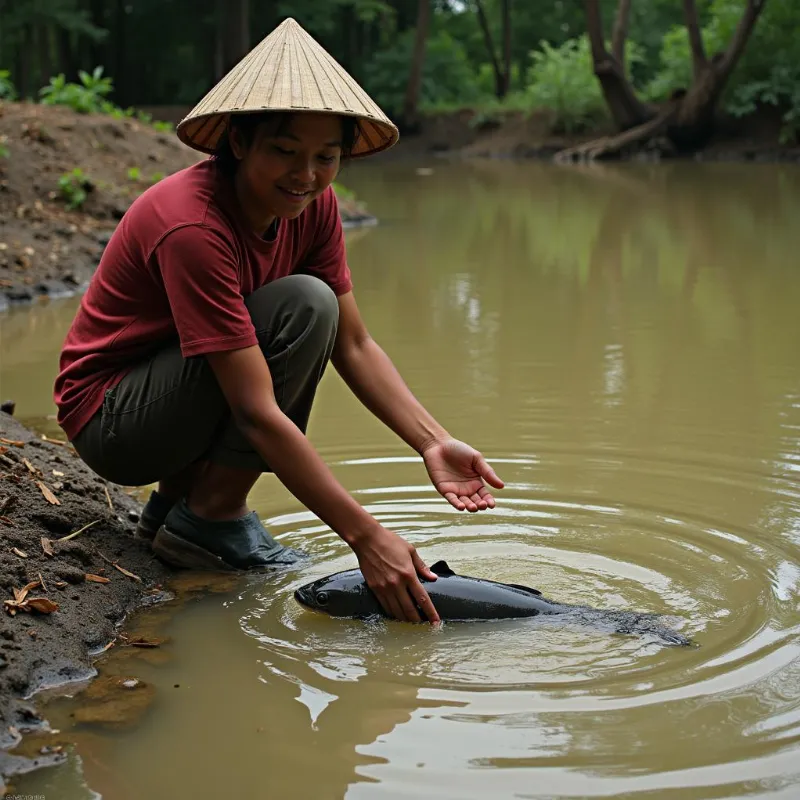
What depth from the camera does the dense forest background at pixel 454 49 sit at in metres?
23.3

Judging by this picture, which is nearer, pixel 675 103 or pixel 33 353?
pixel 33 353

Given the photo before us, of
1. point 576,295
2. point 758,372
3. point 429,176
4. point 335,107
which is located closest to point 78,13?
point 429,176

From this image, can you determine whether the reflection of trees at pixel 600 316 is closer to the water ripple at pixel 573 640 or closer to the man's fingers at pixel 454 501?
the water ripple at pixel 573 640

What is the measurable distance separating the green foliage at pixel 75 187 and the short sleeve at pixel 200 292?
278 inches

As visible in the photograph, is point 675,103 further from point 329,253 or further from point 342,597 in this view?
point 342,597

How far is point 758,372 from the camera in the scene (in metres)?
5.72

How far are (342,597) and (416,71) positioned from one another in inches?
1024

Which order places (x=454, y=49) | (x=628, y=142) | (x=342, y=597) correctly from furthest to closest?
(x=454, y=49) → (x=628, y=142) → (x=342, y=597)

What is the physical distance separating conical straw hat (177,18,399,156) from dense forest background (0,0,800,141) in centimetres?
1739

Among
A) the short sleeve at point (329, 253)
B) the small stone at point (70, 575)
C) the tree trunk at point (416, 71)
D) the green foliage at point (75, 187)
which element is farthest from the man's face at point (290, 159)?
the tree trunk at point (416, 71)

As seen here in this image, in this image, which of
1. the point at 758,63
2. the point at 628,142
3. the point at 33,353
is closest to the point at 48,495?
the point at 33,353

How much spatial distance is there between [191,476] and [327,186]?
0.95m

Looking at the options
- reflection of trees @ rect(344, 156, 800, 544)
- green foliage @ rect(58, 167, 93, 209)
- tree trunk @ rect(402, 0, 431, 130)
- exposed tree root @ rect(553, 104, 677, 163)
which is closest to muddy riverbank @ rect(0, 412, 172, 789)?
reflection of trees @ rect(344, 156, 800, 544)

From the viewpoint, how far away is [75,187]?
9727mm
